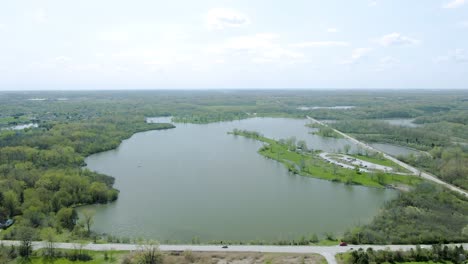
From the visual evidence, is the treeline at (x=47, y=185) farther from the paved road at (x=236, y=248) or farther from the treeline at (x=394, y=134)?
the treeline at (x=394, y=134)

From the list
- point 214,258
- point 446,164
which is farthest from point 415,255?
point 446,164

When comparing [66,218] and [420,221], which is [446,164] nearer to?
[420,221]

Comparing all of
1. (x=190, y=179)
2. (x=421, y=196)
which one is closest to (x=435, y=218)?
(x=421, y=196)

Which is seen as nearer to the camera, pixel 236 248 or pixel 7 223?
pixel 236 248

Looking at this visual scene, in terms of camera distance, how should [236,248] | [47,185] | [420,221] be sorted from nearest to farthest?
[236,248] < [420,221] < [47,185]

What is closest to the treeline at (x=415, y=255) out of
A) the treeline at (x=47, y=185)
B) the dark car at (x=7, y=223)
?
the treeline at (x=47, y=185)

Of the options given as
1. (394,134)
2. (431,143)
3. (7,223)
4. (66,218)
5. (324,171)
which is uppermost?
(394,134)

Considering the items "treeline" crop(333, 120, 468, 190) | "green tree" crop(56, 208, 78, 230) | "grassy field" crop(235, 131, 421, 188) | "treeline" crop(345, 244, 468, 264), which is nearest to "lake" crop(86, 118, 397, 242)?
"grassy field" crop(235, 131, 421, 188)
